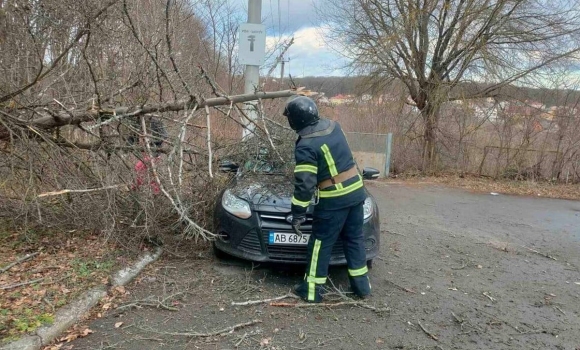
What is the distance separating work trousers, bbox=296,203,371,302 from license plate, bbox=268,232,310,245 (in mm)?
221

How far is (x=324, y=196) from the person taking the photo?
3.66 metres

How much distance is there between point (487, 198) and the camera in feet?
34.5

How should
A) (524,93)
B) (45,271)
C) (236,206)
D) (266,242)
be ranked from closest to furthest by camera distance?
(45,271) < (266,242) < (236,206) < (524,93)

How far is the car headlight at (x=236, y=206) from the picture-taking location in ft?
13.5

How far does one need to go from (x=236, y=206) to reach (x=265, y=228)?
413 mm

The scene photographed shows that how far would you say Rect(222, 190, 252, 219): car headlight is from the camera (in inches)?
162

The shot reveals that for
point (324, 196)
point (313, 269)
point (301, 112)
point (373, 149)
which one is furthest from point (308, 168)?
point (373, 149)

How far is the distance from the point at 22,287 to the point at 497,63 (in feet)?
43.6

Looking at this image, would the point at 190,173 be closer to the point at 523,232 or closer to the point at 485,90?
the point at 523,232

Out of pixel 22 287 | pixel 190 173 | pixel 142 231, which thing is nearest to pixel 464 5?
pixel 190 173

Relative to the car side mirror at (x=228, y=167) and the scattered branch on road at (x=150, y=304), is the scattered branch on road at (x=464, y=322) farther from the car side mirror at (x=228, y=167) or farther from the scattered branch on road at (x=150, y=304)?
the car side mirror at (x=228, y=167)

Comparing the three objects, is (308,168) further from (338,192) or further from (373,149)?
(373,149)

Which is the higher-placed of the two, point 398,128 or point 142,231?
point 398,128

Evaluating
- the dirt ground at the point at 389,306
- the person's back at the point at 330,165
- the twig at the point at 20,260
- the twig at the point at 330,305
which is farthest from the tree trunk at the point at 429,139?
the twig at the point at 20,260
